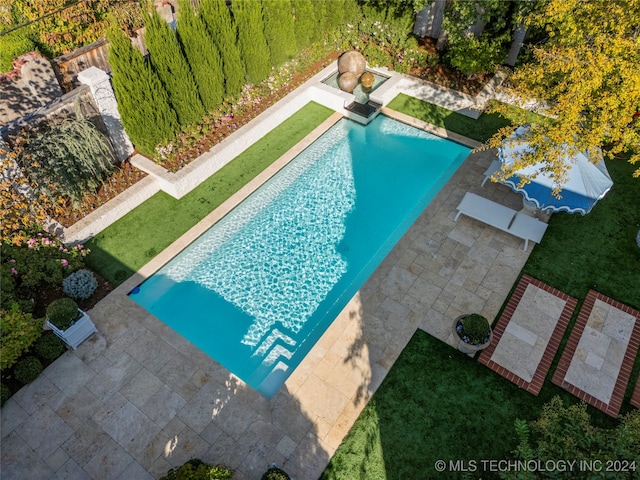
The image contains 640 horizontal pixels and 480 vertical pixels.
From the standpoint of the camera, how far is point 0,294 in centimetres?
1092

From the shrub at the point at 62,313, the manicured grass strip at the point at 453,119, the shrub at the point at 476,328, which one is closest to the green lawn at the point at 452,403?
the shrub at the point at 476,328

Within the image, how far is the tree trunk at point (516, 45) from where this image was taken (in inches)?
747

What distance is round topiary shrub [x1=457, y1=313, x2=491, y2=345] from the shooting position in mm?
10523

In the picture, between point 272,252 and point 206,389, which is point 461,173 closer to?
point 272,252

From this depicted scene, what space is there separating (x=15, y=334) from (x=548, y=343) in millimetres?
13196

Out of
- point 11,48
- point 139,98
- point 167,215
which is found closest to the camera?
point 139,98

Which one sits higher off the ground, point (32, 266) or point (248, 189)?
point (32, 266)

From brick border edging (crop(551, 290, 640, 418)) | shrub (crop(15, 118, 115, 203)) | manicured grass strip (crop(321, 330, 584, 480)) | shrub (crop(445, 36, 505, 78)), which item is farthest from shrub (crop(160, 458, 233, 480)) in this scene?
shrub (crop(445, 36, 505, 78))

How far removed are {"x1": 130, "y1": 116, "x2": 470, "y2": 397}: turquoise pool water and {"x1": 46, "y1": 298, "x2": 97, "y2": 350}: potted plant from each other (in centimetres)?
175

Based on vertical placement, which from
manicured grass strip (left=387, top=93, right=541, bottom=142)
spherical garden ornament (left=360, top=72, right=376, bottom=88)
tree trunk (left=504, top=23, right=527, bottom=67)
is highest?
tree trunk (left=504, top=23, right=527, bottom=67)

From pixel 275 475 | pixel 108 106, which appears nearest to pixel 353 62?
pixel 108 106

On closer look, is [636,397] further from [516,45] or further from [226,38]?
[226,38]

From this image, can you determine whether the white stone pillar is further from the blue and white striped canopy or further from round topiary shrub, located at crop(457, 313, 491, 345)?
round topiary shrub, located at crop(457, 313, 491, 345)

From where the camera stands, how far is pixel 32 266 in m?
11.9
